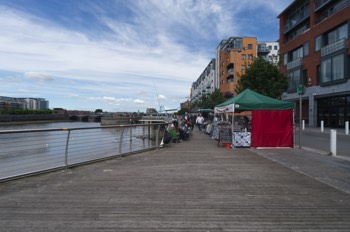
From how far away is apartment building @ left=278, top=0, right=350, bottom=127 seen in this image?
33188 mm

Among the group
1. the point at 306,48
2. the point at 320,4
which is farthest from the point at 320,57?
the point at 320,4

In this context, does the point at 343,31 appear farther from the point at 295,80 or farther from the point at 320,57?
the point at 295,80

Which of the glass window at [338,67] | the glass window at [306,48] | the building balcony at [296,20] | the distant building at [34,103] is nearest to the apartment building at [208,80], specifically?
the building balcony at [296,20]

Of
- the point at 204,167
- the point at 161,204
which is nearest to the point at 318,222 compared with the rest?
the point at 161,204

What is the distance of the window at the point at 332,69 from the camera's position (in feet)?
109

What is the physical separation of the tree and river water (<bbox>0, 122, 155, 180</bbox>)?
23.1 m

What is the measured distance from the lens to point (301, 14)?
43875 millimetres

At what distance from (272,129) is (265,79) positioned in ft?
63.8

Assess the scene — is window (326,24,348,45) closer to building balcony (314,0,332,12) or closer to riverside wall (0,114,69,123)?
building balcony (314,0,332,12)

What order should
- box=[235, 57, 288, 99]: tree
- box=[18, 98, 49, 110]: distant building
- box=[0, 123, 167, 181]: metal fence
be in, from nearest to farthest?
box=[0, 123, 167, 181]: metal fence, box=[235, 57, 288, 99]: tree, box=[18, 98, 49, 110]: distant building

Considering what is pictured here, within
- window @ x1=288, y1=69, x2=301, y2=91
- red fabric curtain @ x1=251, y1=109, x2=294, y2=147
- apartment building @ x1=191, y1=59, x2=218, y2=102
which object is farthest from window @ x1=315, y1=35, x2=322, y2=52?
apartment building @ x1=191, y1=59, x2=218, y2=102

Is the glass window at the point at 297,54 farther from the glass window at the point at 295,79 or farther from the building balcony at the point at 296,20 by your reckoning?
the building balcony at the point at 296,20

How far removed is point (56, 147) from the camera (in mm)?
8438

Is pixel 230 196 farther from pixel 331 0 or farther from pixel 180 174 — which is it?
pixel 331 0
